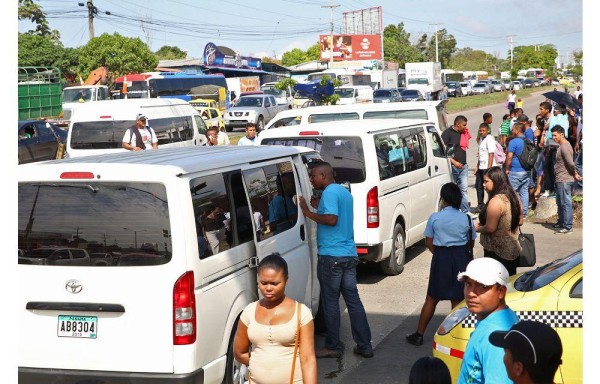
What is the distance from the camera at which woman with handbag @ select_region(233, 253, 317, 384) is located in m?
4.86

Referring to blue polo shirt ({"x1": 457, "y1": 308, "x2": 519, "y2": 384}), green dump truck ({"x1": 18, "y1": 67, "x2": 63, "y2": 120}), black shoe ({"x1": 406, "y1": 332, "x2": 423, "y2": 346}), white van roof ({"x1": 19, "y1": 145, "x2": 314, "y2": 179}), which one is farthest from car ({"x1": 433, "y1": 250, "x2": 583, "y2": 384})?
green dump truck ({"x1": 18, "y1": 67, "x2": 63, "y2": 120})

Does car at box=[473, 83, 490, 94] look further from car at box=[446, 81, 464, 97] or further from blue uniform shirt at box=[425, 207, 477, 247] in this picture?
blue uniform shirt at box=[425, 207, 477, 247]

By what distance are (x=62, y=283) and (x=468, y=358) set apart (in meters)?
2.93

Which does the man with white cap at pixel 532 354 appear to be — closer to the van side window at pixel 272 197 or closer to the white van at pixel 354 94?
the van side window at pixel 272 197

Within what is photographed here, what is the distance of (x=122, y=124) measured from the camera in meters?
17.8

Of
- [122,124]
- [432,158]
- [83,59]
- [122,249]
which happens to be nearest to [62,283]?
[122,249]

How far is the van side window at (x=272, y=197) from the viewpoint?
22.6 ft

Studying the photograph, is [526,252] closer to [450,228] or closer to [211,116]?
[450,228]

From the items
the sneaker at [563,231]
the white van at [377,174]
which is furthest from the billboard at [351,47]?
the white van at [377,174]

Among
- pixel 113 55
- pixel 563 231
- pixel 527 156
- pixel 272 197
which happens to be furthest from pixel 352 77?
pixel 272 197

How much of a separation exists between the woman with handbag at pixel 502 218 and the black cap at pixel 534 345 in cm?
460

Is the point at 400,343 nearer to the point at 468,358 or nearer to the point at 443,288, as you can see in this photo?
the point at 443,288

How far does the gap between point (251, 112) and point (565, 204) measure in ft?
92.7
